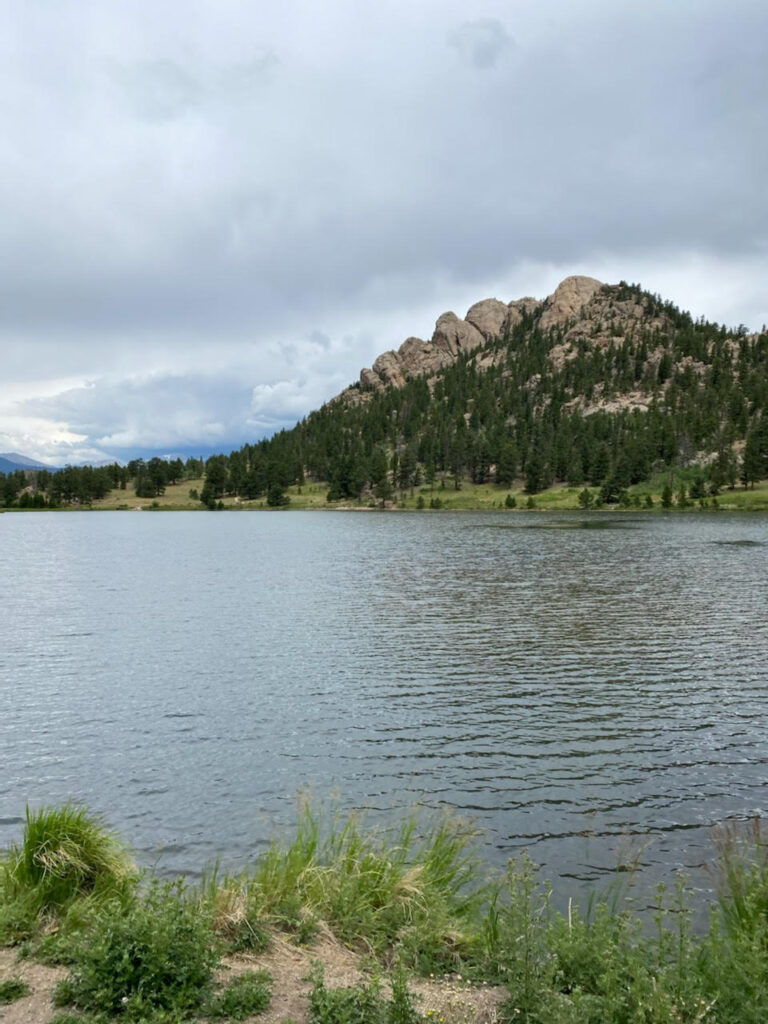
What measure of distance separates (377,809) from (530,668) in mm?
15389

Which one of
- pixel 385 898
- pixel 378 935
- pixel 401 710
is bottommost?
pixel 401 710

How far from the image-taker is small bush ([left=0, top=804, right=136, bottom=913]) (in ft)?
34.7

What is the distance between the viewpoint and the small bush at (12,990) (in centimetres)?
786

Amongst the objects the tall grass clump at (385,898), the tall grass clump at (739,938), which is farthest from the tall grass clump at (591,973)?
the tall grass clump at (385,898)

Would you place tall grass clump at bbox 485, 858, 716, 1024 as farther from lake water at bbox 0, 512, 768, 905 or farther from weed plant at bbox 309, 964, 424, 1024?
lake water at bbox 0, 512, 768, 905

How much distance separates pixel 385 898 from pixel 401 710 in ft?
45.7

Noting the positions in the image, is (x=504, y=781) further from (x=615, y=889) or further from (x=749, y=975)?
(x=749, y=975)

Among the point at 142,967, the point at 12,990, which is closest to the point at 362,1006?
the point at 142,967

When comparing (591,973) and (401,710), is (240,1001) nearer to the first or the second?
(591,973)

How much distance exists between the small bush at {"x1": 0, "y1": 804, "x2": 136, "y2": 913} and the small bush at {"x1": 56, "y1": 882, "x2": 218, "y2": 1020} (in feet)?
7.67

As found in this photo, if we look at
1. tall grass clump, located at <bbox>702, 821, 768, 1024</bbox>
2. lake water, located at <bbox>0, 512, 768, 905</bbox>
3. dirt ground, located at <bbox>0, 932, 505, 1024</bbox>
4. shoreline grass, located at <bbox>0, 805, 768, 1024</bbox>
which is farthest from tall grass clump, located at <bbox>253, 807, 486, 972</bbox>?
tall grass clump, located at <bbox>702, 821, 768, 1024</bbox>

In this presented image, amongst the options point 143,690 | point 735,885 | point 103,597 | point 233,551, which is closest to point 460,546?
point 233,551

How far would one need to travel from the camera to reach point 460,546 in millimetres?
93250

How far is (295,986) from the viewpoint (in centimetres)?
859
